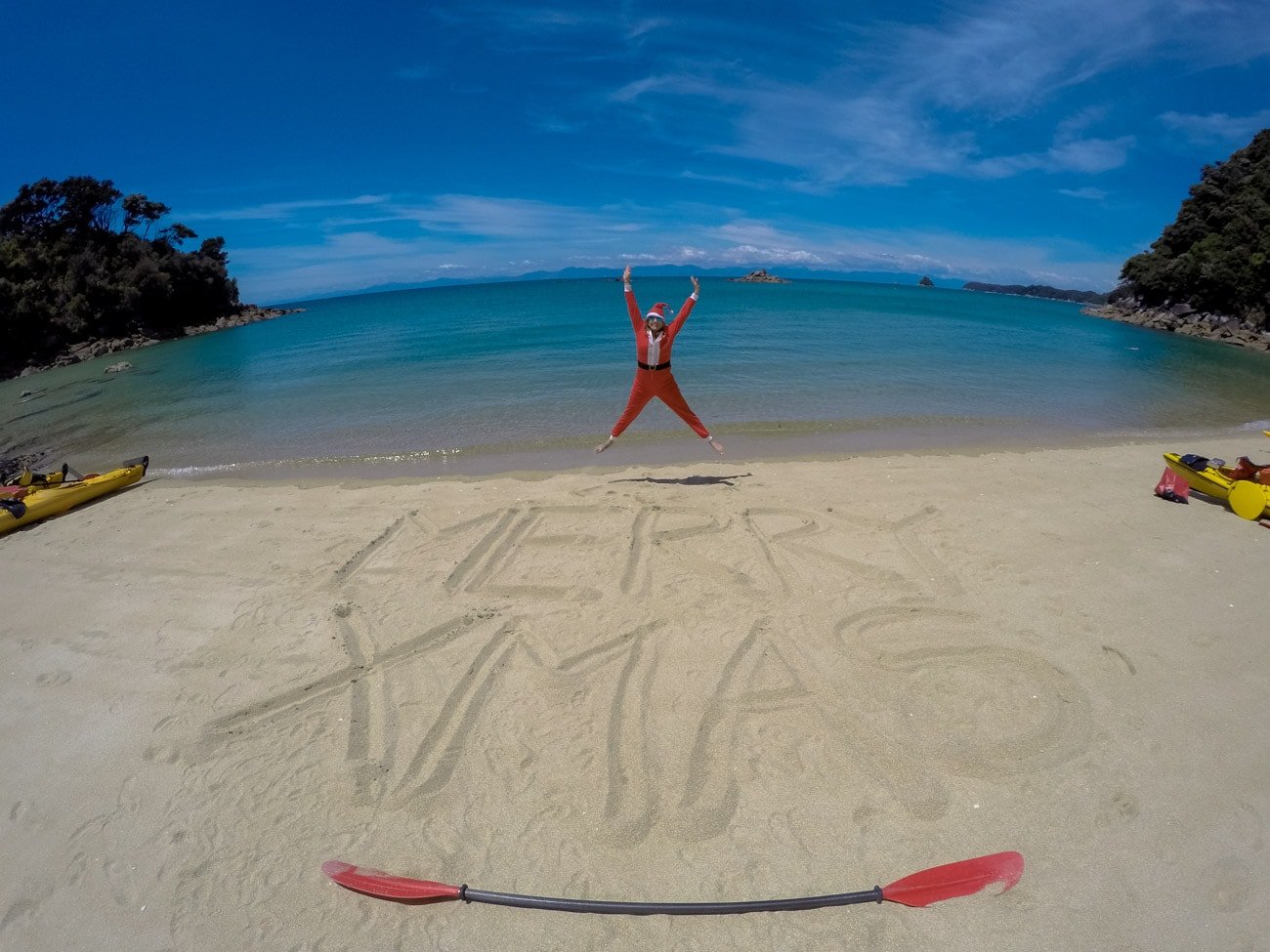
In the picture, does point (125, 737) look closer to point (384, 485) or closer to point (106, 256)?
point (384, 485)

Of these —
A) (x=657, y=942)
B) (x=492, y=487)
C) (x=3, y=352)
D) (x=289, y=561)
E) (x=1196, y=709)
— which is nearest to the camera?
(x=657, y=942)

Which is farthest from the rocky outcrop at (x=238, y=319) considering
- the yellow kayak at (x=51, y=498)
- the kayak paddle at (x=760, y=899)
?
the kayak paddle at (x=760, y=899)

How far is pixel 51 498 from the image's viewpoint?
28.3ft

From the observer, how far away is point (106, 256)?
4988 centimetres

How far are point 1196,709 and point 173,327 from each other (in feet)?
226

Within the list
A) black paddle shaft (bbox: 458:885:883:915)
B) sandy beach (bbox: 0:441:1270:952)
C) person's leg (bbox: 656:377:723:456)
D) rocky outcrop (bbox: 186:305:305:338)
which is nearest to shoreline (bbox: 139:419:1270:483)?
person's leg (bbox: 656:377:723:456)

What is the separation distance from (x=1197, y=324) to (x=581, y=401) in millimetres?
53694

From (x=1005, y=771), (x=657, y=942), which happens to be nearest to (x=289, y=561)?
(x=657, y=942)

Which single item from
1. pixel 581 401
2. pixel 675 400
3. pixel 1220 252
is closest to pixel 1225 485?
pixel 675 400

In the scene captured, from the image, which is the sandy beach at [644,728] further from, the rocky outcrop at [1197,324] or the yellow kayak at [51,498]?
the rocky outcrop at [1197,324]

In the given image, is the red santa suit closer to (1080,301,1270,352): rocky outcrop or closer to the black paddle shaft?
the black paddle shaft

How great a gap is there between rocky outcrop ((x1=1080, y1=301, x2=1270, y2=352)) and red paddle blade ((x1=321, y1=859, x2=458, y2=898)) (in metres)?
50.1

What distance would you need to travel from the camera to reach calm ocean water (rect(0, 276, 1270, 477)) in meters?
12.0

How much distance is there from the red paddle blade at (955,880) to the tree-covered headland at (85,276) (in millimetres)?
47592
